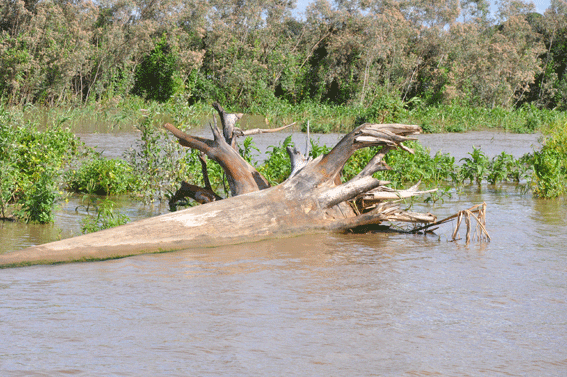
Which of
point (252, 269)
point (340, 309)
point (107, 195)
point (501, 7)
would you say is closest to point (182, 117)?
point (107, 195)

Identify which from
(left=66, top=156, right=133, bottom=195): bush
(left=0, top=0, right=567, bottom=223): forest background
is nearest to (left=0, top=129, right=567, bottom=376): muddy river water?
(left=66, top=156, right=133, bottom=195): bush

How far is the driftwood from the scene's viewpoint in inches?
245

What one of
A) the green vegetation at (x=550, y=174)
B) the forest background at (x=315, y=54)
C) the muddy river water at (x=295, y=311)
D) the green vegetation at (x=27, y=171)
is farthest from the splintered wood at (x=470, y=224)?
the forest background at (x=315, y=54)

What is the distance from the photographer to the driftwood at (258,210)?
6215mm

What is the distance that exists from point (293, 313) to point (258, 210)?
2482 mm

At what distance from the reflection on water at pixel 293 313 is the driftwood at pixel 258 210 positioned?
0.17m

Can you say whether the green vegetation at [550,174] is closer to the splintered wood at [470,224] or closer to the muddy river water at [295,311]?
the splintered wood at [470,224]

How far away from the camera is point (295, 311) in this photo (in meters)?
4.84

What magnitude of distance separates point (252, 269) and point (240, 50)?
3236 centimetres

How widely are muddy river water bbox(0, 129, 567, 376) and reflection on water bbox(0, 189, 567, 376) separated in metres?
0.01

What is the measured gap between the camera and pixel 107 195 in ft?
33.6

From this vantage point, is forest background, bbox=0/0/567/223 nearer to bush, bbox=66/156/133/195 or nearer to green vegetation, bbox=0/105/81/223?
bush, bbox=66/156/133/195

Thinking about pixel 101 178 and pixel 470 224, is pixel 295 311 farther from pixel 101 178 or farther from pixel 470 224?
pixel 101 178

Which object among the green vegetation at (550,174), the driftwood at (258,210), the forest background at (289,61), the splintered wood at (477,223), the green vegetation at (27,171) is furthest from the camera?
the forest background at (289,61)
